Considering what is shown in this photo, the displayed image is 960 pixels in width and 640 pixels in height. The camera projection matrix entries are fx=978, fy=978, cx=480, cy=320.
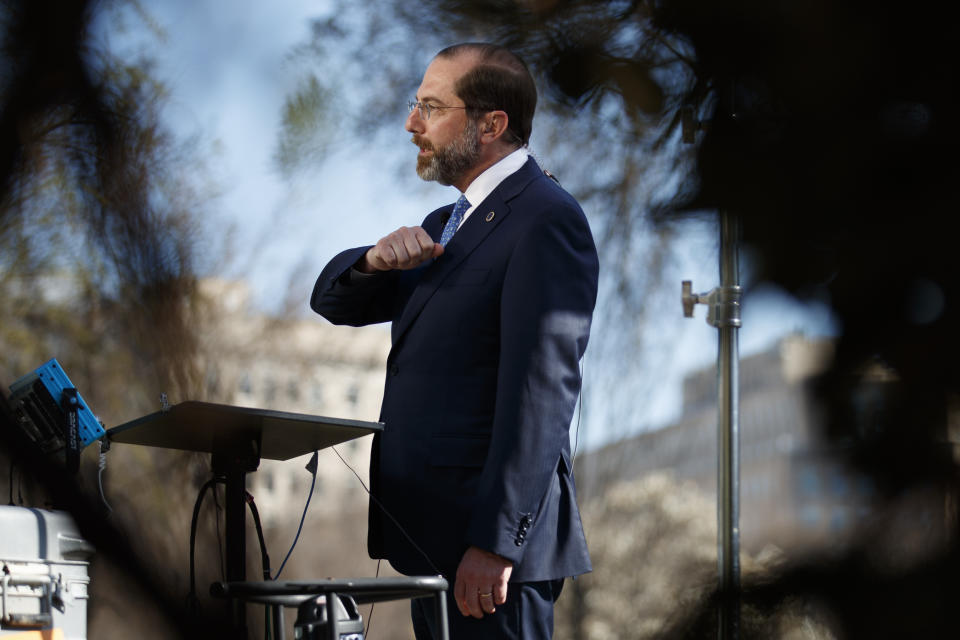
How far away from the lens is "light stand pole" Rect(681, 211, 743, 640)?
2121 millimetres

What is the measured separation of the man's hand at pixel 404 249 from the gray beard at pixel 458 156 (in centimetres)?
17

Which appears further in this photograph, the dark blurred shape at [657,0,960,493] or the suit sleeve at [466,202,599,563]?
the dark blurred shape at [657,0,960,493]

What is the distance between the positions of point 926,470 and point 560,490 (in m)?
1.48

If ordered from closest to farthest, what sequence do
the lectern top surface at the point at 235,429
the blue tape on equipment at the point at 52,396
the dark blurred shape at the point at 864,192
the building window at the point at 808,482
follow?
the lectern top surface at the point at 235,429 → the blue tape on equipment at the point at 52,396 → the dark blurred shape at the point at 864,192 → the building window at the point at 808,482

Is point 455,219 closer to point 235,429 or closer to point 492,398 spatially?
point 492,398

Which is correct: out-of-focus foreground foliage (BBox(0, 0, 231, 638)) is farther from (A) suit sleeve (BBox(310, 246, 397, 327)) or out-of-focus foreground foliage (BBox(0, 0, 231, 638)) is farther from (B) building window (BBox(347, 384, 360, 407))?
(A) suit sleeve (BBox(310, 246, 397, 327))

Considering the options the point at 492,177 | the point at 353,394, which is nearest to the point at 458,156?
the point at 492,177

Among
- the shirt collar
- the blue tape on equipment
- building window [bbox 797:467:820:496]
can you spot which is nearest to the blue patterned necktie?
the shirt collar

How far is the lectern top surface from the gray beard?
15.8 inches

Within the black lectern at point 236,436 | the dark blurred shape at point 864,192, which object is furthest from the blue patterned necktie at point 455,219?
the dark blurred shape at point 864,192

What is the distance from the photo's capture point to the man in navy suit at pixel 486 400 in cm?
104

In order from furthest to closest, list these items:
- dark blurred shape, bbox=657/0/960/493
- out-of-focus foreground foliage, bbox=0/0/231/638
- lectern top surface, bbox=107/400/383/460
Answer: out-of-focus foreground foliage, bbox=0/0/231/638
dark blurred shape, bbox=657/0/960/493
lectern top surface, bbox=107/400/383/460

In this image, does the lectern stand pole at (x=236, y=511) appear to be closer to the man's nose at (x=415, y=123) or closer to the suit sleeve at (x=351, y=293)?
the suit sleeve at (x=351, y=293)

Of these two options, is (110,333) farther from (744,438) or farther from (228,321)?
(744,438)
